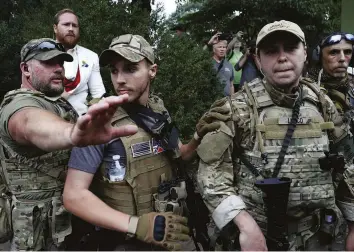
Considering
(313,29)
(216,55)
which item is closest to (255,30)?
(313,29)

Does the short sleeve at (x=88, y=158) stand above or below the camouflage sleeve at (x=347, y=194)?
above

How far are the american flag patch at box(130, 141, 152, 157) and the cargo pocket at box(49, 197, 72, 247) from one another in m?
0.64

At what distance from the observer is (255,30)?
60.2 feet

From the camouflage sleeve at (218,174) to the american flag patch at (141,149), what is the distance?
29 centimetres

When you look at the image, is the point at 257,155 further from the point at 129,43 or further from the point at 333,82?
the point at 333,82

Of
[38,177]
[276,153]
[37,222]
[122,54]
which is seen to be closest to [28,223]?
[37,222]

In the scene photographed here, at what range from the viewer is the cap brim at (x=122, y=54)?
2661mm

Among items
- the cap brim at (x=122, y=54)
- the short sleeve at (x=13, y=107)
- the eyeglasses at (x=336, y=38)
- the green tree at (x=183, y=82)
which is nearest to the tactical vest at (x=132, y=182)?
the cap brim at (x=122, y=54)

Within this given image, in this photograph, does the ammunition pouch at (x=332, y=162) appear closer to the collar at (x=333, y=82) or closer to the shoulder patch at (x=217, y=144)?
the shoulder patch at (x=217, y=144)

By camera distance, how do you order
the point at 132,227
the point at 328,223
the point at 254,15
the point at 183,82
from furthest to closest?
the point at 254,15 → the point at 183,82 → the point at 328,223 → the point at 132,227

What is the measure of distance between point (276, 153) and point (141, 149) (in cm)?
77

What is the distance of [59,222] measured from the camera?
286cm

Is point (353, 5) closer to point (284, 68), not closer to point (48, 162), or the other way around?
point (284, 68)

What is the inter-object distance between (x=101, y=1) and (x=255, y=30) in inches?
476
